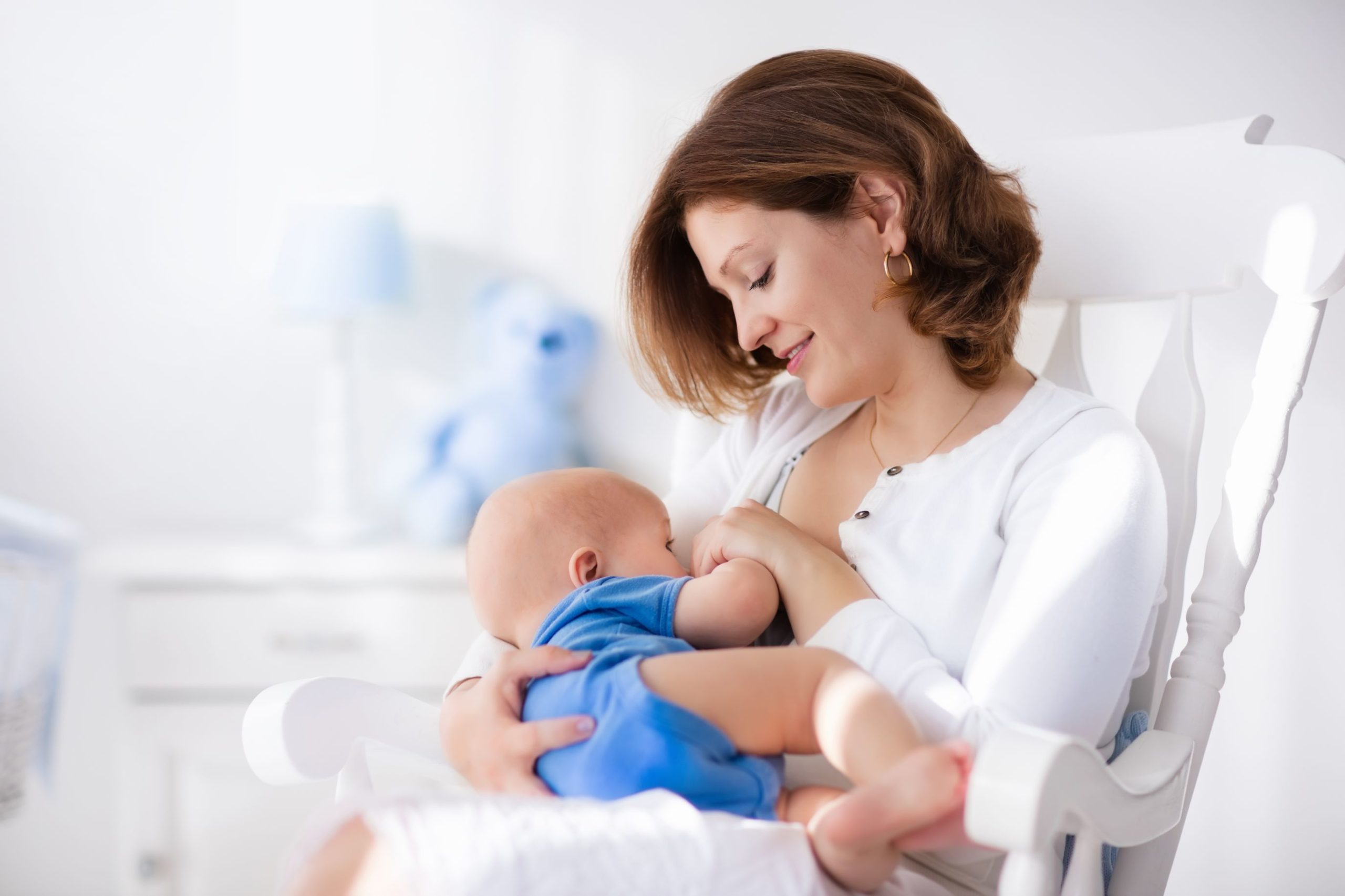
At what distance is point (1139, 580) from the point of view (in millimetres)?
885

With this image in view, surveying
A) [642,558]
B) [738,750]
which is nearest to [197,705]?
[642,558]

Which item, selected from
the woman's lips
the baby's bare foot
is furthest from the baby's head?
the baby's bare foot

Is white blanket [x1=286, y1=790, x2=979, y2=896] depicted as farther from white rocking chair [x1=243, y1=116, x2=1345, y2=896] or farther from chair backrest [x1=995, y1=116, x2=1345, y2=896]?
chair backrest [x1=995, y1=116, x2=1345, y2=896]

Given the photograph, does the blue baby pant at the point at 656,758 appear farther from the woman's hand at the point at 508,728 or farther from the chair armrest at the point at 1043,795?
the chair armrest at the point at 1043,795

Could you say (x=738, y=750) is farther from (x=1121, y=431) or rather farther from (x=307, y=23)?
(x=307, y=23)

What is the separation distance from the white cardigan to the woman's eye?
23 cm

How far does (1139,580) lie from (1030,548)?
9cm

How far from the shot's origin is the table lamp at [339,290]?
2064mm

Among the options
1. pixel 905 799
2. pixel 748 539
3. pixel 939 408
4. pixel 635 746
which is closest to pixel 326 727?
pixel 635 746

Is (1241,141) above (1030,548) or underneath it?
above

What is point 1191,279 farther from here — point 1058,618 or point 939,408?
point 1058,618

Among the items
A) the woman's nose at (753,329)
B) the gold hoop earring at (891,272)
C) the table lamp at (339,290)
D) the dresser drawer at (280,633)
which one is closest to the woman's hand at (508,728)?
the woman's nose at (753,329)

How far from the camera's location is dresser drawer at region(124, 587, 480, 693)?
1967mm

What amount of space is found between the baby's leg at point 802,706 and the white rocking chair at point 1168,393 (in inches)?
4.5
